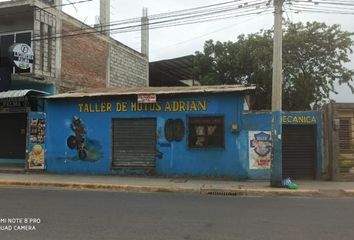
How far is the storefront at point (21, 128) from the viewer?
20922 mm

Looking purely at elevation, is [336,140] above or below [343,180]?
above

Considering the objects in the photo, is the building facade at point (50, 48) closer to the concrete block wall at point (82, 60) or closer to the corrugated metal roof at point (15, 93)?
the concrete block wall at point (82, 60)

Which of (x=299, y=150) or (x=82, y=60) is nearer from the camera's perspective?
(x=299, y=150)

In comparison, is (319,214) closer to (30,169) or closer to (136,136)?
(136,136)

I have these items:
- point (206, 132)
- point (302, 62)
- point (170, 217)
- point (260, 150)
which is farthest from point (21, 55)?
point (302, 62)

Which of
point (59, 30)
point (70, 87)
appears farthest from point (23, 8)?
point (70, 87)

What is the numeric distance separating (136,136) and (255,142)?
493 cm

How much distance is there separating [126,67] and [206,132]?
558 inches

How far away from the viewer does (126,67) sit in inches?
1265

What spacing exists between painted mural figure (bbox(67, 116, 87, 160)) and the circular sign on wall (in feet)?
11.9

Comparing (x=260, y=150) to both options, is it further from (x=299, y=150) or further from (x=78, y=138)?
(x=78, y=138)

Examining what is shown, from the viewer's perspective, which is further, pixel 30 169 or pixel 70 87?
pixel 70 87

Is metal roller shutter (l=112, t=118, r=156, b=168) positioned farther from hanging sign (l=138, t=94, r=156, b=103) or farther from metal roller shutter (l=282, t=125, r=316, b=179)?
metal roller shutter (l=282, t=125, r=316, b=179)

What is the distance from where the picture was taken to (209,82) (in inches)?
1479
